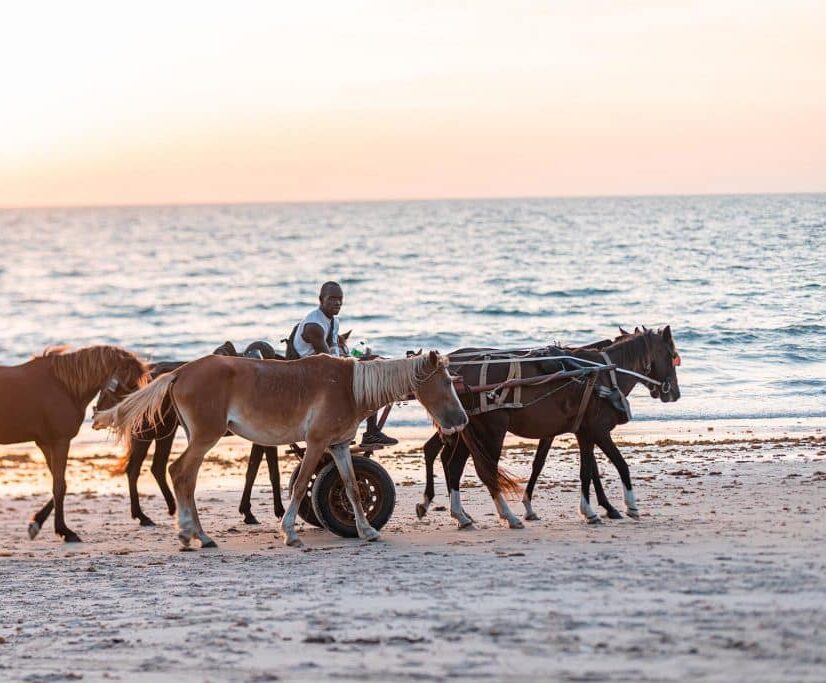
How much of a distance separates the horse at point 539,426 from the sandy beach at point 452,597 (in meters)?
0.28

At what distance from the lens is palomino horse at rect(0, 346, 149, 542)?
11.3 meters

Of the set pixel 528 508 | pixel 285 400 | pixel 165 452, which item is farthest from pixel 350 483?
pixel 165 452

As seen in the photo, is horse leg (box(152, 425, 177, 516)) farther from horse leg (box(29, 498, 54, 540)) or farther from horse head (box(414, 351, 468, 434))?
horse head (box(414, 351, 468, 434))

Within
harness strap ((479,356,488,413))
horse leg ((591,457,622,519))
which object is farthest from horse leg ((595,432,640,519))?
harness strap ((479,356,488,413))

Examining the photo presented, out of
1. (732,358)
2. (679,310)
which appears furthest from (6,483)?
(679,310)

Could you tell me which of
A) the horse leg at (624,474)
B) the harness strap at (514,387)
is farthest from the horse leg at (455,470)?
the horse leg at (624,474)

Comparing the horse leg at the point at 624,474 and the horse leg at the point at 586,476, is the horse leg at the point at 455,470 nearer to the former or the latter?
the horse leg at the point at 586,476

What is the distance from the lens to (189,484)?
9914 millimetres

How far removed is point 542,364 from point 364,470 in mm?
1866

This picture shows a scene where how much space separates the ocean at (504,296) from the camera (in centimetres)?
2570

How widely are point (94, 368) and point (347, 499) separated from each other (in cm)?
294

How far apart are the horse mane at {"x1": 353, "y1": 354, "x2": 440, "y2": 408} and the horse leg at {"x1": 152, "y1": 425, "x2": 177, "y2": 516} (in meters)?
3.37

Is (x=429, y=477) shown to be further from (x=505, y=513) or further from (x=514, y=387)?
(x=514, y=387)

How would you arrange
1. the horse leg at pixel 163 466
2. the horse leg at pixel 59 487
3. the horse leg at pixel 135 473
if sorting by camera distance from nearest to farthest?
the horse leg at pixel 59 487, the horse leg at pixel 135 473, the horse leg at pixel 163 466
